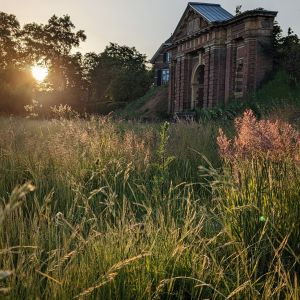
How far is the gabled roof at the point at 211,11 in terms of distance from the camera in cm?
3254

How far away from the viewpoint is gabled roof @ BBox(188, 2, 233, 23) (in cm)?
3254

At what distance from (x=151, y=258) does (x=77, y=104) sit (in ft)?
156

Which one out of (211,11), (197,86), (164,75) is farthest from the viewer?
(164,75)

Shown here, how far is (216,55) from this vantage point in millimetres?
31453

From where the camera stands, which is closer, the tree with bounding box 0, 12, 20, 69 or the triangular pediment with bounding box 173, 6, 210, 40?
the triangular pediment with bounding box 173, 6, 210, 40

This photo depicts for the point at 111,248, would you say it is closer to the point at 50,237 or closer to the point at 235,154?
the point at 50,237

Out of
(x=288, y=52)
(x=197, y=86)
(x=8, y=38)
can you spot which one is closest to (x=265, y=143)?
(x=288, y=52)

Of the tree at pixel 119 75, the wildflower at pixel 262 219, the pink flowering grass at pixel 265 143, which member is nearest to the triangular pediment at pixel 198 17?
the tree at pixel 119 75

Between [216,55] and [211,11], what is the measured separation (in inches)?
205

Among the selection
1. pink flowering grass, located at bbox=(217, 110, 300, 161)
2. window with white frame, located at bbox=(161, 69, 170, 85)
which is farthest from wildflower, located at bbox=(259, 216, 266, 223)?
window with white frame, located at bbox=(161, 69, 170, 85)

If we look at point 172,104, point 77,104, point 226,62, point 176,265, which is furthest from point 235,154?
point 77,104

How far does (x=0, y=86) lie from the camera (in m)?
29.9

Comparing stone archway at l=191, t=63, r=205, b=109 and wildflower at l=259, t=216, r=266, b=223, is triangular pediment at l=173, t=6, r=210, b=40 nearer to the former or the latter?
stone archway at l=191, t=63, r=205, b=109

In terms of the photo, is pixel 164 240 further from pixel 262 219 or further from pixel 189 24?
pixel 189 24
